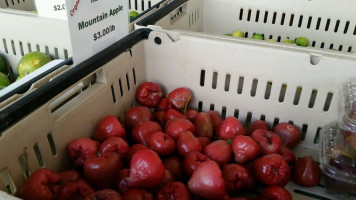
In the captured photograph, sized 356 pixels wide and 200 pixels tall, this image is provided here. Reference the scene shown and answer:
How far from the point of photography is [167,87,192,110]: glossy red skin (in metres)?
1.07

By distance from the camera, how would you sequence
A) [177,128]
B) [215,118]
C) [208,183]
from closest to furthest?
[208,183] → [177,128] → [215,118]

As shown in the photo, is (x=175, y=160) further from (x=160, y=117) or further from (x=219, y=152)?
(x=160, y=117)

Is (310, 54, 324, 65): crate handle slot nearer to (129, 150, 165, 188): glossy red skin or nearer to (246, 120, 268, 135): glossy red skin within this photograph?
(246, 120, 268, 135): glossy red skin

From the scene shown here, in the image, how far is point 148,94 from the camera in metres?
1.10

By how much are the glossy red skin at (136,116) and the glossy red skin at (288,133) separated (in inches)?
16.1

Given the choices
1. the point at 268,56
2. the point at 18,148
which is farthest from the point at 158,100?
the point at 18,148

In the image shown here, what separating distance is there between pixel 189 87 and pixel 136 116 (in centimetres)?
22

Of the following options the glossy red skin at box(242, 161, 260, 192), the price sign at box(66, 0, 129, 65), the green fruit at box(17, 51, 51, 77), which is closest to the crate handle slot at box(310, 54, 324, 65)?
the glossy red skin at box(242, 161, 260, 192)

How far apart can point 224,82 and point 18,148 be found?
635mm

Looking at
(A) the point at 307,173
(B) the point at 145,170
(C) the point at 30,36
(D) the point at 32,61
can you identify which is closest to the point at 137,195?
(B) the point at 145,170

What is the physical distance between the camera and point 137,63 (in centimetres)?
109

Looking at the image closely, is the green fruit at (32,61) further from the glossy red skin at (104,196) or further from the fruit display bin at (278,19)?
the glossy red skin at (104,196)

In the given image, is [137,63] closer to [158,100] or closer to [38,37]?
[158,100]

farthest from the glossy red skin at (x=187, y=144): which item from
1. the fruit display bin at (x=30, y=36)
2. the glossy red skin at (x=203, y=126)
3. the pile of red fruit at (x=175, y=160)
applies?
the fruit display bin at (x=30, y=36)
